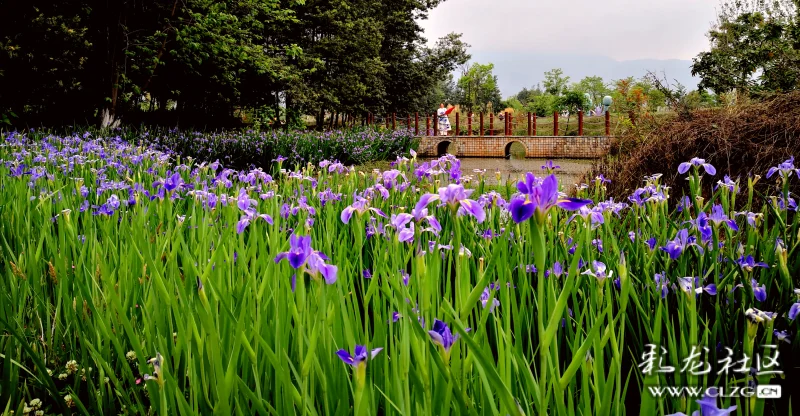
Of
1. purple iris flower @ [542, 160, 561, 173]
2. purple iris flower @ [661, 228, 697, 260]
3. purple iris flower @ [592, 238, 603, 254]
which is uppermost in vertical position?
purple iris flower @ [542, 160, 561, 173]

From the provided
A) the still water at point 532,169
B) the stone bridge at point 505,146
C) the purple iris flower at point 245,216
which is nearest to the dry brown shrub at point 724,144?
the still water at point 532,169

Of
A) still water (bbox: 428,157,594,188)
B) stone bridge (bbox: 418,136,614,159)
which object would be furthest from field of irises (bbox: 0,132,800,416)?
stone bridge (bbox: 418,136,614,159)

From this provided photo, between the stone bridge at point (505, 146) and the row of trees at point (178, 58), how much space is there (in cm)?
472

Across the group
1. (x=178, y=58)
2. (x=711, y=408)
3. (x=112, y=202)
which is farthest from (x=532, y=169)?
(x=711, y=408)

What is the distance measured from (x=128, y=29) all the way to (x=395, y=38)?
19.4 metres

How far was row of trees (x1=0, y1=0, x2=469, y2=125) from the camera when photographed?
11781 mm

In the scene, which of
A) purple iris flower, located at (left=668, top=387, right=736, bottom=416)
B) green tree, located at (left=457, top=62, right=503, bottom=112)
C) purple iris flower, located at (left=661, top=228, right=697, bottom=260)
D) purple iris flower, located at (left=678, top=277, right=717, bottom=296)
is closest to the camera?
purple iris flower, located at (left=668, top=387, right=736, bottom=416)

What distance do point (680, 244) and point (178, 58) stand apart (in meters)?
15.4

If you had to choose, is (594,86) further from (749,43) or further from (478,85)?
(749,43)

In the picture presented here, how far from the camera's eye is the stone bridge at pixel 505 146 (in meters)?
16.9

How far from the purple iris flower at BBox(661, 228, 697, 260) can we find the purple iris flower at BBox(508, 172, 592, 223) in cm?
87

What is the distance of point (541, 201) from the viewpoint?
0.72m

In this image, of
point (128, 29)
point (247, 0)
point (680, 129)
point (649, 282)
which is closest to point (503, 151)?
point (247, 0)

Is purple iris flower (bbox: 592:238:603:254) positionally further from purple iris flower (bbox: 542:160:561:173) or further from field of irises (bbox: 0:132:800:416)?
purple iris flower (bbox: 542:160:561:173)
